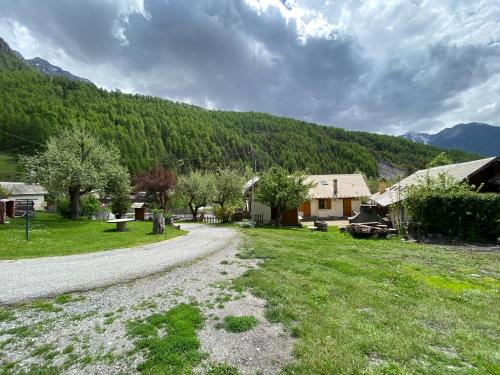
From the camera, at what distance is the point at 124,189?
107ft

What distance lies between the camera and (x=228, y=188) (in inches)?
1499

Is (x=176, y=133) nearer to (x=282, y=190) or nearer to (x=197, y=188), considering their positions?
(x=197, y=188)

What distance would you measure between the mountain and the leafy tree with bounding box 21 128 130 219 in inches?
2795

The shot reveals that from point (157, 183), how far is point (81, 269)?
1088 inches

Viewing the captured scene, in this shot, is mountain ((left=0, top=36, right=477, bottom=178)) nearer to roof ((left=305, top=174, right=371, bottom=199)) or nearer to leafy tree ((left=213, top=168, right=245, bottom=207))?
roof ((left=305, top=174, right=371, bottom=199))

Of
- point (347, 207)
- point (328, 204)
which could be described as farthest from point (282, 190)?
point (347, 207)

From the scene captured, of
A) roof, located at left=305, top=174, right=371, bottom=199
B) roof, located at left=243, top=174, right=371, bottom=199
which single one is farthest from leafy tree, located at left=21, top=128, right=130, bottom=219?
roof, located at left=305, top=174, right=371, bottom=199

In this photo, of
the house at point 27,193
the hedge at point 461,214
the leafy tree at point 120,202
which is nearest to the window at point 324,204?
the hedge at point 461,214

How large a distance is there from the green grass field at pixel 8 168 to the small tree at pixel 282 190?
8614 centimetres

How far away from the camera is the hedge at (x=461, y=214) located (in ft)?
59.5

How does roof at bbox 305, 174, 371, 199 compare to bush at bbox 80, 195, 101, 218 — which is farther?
roof at bbox 305, 174, 371, 199

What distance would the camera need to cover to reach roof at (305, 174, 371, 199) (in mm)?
42969

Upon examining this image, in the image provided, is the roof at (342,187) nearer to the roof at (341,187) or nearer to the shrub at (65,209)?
the roof at (341,187)

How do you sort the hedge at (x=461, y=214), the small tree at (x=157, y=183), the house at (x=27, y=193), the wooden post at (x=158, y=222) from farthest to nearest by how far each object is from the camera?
1. the house at (x=27, y=193)
2. the small tree at (x=157, y=183)
3. the wooden post at (x=158, y=222)
4. the hedge at (x=461, y=214)
